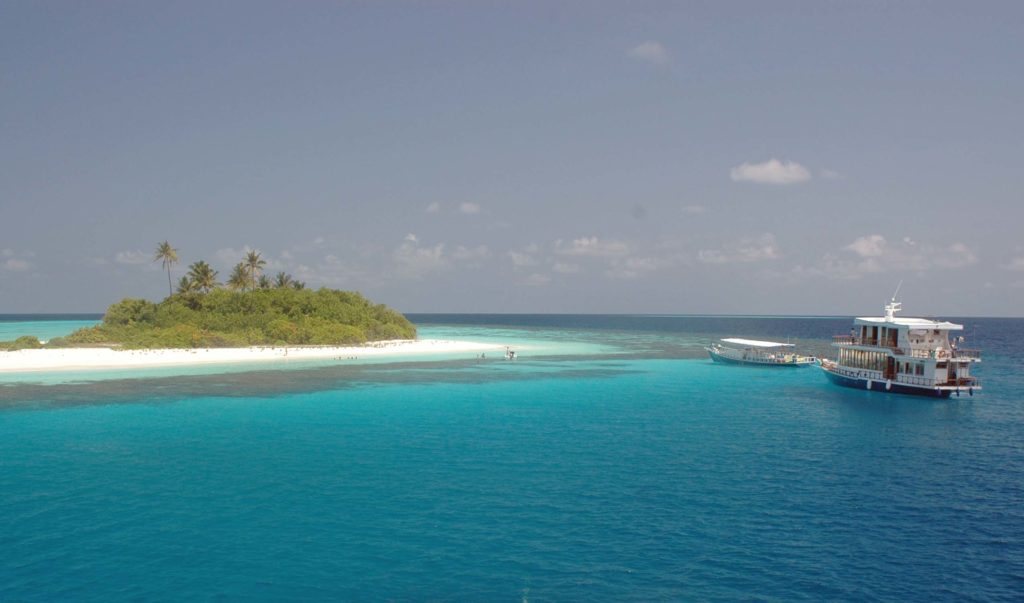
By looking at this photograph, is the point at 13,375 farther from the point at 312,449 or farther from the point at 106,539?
the point at 106,539

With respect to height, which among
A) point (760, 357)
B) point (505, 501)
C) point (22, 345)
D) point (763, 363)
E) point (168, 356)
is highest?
point (760, 357)

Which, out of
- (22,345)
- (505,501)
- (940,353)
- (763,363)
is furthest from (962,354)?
(22,345)

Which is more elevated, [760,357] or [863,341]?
[863,341]

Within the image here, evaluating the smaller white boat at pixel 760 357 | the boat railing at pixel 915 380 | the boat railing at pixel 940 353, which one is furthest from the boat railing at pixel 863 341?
the smaller white boat at pixel 760 357

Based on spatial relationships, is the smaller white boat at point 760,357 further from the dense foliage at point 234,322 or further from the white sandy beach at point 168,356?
the dense foliage at point 234,322

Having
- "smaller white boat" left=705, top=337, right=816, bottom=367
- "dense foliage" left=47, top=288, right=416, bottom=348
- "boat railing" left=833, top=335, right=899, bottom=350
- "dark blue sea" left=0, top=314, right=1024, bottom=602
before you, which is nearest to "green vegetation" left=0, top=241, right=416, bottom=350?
"dense foliage" left=47, top=288, right=416, bottom=348

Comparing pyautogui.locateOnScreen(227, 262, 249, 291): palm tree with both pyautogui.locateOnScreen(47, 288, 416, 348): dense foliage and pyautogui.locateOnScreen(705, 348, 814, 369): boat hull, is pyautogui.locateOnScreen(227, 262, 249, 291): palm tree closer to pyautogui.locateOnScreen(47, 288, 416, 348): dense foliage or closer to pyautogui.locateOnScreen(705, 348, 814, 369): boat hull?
pyautogui.locateOnScreen(47, 288, 416, 348): dense foliage

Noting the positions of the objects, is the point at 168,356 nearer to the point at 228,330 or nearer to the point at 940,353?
→ the point at 228,330
